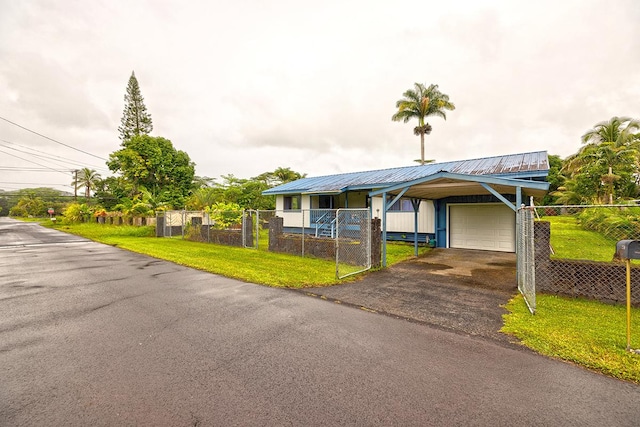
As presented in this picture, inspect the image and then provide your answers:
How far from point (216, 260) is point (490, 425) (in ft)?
32.3

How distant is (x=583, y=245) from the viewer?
1161 centimetres

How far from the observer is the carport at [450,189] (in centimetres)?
702

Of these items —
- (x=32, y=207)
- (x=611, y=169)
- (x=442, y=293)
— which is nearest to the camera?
(x=442, y=293)

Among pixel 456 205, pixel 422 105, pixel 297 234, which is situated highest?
pixel 422 105

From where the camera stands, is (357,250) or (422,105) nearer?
(357,250)

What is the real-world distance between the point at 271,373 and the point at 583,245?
571 inches

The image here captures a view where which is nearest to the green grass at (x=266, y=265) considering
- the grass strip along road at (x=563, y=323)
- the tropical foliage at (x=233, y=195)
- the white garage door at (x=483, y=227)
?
the grass strip along road at (x=563, y=323)

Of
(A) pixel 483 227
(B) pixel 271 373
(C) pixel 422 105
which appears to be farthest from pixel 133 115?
(B) pixel 271 373

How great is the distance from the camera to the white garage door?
12.4m

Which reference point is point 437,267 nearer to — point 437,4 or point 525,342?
point 525,342

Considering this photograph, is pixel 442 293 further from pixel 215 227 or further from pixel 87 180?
pixel 87 180

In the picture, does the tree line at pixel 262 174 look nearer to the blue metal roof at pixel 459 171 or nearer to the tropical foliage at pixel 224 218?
the tropical foliage at pixel 224 218

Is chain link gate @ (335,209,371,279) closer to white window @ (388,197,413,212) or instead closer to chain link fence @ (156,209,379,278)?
chain link fence @ (156,209,379,278)

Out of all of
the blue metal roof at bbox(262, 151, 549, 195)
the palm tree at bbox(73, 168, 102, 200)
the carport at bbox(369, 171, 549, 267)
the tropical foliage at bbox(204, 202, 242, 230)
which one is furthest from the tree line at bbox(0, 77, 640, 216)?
the palm tree at bbox(73, 168, 102, 200)
